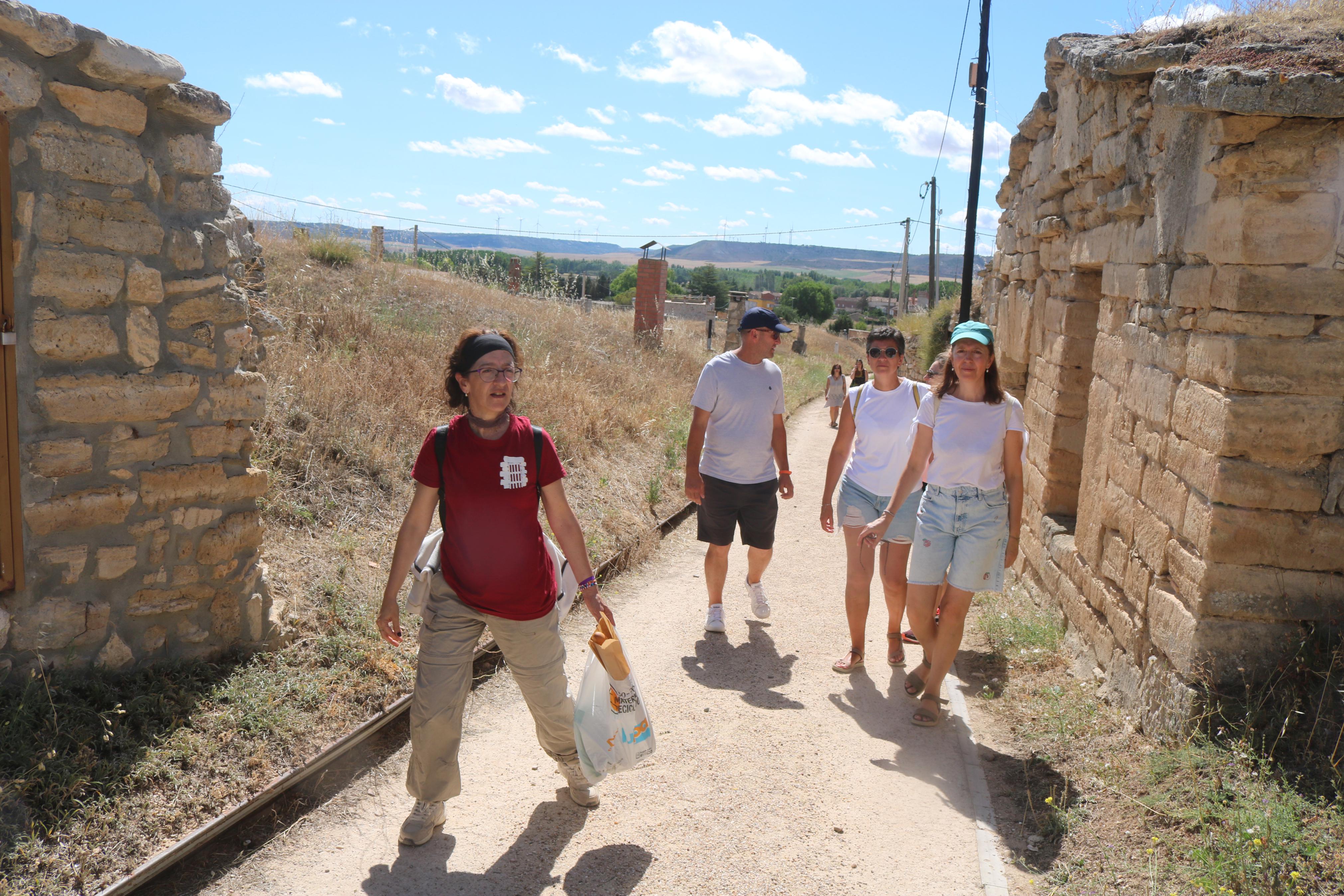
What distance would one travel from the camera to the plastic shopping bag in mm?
3596

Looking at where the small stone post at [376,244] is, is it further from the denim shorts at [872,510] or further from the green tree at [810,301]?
the green tree at [810,301]

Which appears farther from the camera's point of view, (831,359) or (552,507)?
(831,359)

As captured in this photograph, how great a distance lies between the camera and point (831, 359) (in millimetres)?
35469

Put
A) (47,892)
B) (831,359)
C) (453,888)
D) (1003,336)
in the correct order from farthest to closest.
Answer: (831,359)
(1003,336)
(453,888)
(47,892)

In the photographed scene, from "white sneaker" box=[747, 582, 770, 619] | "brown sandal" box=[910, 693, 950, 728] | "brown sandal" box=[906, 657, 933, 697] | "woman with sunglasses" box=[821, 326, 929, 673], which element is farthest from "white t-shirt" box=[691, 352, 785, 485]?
"brown sandal" box=[910, 693, 950, 728]

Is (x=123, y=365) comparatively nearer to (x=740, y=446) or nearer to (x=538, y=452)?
(x=538, y=452)

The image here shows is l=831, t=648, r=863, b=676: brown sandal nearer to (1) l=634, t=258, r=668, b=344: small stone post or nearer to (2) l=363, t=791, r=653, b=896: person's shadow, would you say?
(2) l=363, t=791, r=653, b=896: person's shadow

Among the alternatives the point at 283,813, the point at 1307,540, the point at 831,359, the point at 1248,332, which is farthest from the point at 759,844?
the point at 831,359

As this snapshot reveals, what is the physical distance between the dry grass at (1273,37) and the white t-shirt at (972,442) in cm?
171

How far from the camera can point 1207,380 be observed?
13.3 ft

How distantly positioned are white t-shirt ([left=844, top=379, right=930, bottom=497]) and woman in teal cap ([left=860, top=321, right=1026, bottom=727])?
0.49 meters

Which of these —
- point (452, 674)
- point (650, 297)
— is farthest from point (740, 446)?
point (650, 297)

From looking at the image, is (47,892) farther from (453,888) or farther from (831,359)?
(831,359)

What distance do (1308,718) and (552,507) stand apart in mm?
2971
